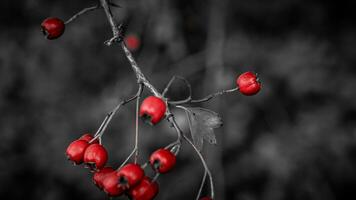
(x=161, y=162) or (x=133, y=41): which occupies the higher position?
(x=133, y=41)

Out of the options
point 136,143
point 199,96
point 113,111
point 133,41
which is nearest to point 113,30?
point 113,111

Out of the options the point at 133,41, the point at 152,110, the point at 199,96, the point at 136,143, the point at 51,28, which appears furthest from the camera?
the point at 199,96

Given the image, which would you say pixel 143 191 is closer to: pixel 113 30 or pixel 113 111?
pixel 113 111

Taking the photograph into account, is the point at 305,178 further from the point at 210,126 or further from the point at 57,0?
the point at 57,0

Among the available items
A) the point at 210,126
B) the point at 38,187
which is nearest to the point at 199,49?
the point at 38,187

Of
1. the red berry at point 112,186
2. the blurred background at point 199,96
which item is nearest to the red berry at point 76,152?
the red berry at point 112,186

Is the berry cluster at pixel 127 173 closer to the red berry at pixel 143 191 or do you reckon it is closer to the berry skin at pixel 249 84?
the red berry at pixel 143 191

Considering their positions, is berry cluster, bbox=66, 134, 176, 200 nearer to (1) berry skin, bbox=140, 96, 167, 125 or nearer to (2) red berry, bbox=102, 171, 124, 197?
(2) red berry, bbox=102, 171, 124, 197
